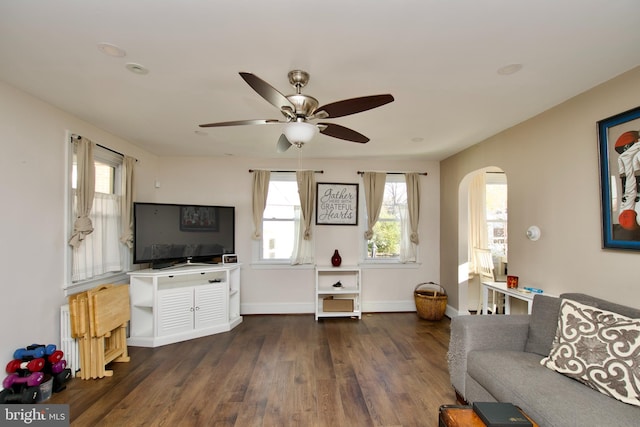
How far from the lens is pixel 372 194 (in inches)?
187

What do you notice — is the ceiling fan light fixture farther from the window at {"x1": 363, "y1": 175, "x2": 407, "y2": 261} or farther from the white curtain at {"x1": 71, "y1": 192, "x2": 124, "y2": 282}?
the window at {"x1": 363, "y1": 175, "x2": 407, "y2": 261}

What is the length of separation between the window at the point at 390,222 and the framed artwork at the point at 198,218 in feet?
8.09

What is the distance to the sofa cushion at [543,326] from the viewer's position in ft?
7.02

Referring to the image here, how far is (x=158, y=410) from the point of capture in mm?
2246

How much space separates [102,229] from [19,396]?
1.69 meters

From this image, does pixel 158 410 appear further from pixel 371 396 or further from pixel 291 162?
pixel 291 162

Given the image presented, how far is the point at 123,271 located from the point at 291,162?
2.74m

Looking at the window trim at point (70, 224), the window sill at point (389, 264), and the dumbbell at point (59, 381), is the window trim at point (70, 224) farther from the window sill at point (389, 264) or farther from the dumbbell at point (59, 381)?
the window sill at point (389, 264)

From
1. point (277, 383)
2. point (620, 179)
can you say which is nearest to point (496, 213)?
point (620, 179)

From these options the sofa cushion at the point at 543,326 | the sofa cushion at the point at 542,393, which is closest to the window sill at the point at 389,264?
the sofa cushion at the point at 543,326

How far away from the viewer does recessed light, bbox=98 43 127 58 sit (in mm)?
1792

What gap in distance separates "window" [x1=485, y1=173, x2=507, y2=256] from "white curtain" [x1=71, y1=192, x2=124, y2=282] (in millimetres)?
5484

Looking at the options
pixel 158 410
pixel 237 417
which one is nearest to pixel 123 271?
pixel 158 410

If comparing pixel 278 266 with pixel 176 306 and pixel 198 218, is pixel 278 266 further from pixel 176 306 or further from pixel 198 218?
pixel 176 306
